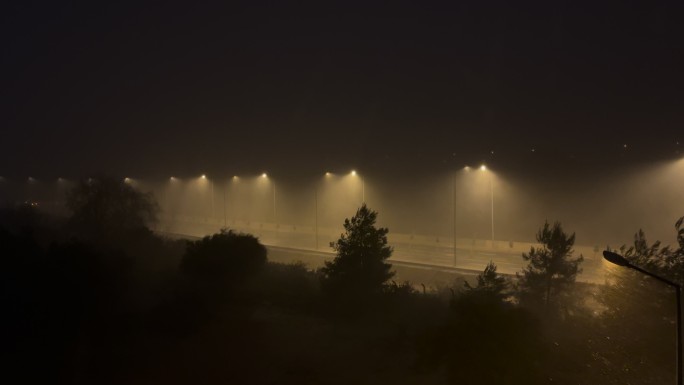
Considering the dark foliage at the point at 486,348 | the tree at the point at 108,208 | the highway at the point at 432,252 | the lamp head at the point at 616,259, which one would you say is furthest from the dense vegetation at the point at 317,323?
the highway at the point at 432,252

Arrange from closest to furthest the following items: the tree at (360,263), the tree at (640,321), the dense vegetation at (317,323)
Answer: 1. the dense vegetation at (317,323)
2. the tree at (640,321)
3. the tree at (360,263)

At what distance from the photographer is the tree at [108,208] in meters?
34.9

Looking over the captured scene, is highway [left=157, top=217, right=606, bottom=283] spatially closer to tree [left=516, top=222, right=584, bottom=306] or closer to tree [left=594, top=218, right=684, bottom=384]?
tree [left=516, top=222, right=584, bottom=306]

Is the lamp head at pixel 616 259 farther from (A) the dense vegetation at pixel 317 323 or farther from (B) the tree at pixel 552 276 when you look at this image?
(B) the tree at pixel 552 276

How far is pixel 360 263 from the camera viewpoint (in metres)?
19.5

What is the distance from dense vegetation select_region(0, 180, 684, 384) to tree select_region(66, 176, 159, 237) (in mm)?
12151

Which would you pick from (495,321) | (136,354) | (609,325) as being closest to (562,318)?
(609,325)

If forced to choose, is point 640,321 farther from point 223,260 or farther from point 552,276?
point 223,260

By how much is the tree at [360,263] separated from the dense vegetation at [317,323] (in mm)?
54

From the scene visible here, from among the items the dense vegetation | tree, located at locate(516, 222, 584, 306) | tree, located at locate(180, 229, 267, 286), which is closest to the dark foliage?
the dense vegetation

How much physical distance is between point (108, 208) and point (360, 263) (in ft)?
82.8

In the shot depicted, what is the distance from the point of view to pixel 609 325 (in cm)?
1559

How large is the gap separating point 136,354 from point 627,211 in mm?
37396

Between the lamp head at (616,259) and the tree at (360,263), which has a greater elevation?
the lamp head at (616,259)
